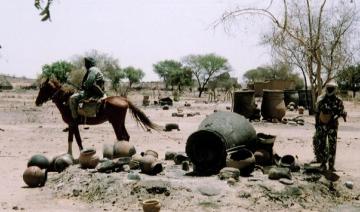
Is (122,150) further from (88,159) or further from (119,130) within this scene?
(119,130)

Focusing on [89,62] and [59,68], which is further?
[59,68]

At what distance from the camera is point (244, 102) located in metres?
19.0

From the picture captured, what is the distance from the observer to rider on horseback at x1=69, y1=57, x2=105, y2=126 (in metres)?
9.91

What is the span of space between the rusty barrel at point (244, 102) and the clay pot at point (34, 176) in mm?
11611

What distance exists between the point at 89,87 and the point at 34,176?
8.43ft

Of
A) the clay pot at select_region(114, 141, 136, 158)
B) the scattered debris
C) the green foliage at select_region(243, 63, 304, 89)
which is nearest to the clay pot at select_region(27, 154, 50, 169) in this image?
the clay pot at select_region(114, 141, 136, 158)

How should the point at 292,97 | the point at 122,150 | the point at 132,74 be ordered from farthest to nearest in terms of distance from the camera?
the point at 132,74 → the point at 292,97 → the point at 122,150

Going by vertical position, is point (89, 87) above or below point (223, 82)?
below

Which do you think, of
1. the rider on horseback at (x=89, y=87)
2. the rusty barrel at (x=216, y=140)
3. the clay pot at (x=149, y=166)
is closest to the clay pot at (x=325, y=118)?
the rusty barrel at (x=216, y=140)

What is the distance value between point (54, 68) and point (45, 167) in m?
64.3

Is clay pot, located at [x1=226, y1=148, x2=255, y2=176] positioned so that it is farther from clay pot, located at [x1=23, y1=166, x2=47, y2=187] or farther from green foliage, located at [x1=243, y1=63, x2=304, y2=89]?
green foliage, located at [x1=243, y1=63, x2=304, y2=89]

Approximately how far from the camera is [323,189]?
7570 mm

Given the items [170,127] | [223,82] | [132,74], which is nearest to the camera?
[170,127]

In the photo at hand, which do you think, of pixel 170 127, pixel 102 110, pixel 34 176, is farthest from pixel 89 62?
pixel 170 127
